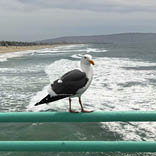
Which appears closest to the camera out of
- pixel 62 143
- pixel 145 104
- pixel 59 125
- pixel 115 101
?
pixel 62 143

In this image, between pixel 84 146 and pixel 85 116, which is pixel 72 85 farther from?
pixel 84 146

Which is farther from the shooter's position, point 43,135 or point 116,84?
point 116,84

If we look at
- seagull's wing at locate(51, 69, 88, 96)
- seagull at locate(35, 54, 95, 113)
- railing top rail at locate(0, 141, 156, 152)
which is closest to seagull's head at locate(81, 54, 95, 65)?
seagull at locate(35, 54, 95, 113)

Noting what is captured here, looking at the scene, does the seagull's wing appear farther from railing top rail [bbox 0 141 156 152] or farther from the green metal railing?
railing top rail [bbox 0 141 156 152]

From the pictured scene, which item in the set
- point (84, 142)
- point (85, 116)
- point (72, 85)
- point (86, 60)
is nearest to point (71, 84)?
point (72, 85)

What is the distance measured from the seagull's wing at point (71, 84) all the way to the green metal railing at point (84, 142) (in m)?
0.30

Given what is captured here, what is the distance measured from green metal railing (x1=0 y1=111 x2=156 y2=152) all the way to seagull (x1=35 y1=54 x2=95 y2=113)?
0.83ft

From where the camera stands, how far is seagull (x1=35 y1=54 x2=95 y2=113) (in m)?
2.00

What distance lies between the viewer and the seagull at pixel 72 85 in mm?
1997

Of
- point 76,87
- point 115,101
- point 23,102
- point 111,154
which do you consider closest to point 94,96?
point 115,101

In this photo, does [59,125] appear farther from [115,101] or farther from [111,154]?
[115,101]

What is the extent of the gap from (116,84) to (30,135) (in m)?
8.30

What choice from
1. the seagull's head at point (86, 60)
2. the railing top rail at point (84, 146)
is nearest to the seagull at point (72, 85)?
the seagull's head at point (86, 60)

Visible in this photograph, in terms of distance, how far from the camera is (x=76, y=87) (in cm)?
203
